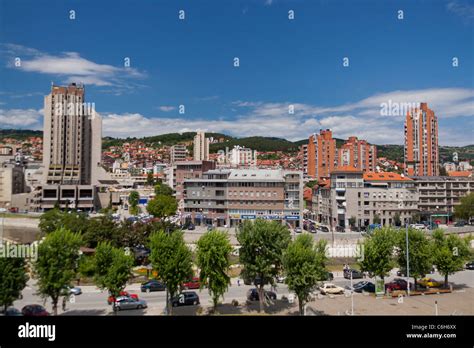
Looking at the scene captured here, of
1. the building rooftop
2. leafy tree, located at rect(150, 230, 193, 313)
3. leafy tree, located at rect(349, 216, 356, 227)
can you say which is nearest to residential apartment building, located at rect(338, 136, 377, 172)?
the building rooftop

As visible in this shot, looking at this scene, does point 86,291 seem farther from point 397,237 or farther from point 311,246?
point 397,237

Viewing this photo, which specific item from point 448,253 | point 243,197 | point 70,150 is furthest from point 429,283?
point 70,150

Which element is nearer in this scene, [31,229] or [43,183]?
[31,229]

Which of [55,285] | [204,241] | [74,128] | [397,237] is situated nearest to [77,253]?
[55,285]

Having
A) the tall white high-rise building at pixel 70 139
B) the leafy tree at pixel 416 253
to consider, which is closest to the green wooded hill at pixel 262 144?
the tall white high-rise building at pixel 70 139

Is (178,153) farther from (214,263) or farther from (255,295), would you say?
(214,263)

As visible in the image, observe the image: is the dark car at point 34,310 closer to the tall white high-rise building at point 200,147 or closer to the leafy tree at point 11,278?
the leafy tree at point 11,278

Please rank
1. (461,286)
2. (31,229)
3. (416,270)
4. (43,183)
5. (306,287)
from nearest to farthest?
1. (306,287)
2. (416,270)
3. (461,286)
4. (31,229)
5. (43,183)
